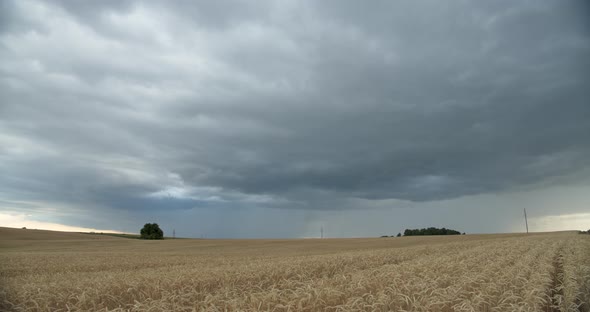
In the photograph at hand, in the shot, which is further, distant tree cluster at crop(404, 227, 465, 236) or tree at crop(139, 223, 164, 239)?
distant tree cluster at crop(404, 227, 465, 236)

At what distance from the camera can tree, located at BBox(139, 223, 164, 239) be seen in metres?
110

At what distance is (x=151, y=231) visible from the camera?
111 m

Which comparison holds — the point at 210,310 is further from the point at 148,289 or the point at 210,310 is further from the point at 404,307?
the point at 148,289

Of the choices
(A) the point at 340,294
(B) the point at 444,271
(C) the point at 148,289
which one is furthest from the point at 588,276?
(C) the point at 148,289

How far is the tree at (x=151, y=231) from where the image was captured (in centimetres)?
11006

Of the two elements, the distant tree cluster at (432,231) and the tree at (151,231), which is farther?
the distant tree cluster at (432,231)

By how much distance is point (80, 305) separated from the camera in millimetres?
7121

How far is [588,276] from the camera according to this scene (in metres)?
9.36

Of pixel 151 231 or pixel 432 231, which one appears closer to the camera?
pixel 151 231

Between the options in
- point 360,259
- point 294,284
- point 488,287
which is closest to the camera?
point 488,287

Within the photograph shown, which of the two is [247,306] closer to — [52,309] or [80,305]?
[80,305]

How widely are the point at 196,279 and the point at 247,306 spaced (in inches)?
173

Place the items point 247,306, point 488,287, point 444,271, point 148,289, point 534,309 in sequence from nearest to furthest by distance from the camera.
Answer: point 534,309 → point 247,306 → point 488,287 → point 148,289 → point 444,271

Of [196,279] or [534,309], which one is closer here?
[534,309]
